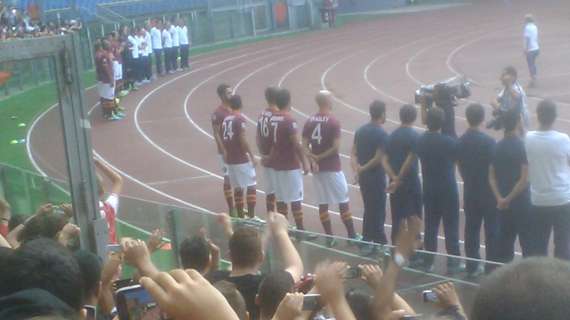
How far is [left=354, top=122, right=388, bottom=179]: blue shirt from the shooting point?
10.3 meters

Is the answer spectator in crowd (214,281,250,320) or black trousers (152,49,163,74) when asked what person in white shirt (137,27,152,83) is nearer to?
black trousers (152,49,163,74)

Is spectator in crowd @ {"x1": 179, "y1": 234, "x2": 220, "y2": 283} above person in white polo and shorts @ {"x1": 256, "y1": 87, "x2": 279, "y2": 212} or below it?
above

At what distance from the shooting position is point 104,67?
2234 centimetres

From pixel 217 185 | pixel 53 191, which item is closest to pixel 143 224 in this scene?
pixel 53 191

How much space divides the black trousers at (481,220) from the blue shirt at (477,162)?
65 mm

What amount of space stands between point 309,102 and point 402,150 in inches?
501

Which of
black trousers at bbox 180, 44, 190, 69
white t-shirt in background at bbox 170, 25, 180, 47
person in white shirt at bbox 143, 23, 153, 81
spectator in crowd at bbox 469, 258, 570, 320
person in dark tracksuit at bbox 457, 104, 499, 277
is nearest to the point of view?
spectator in crowd at bbox 469, 258, 570, 320

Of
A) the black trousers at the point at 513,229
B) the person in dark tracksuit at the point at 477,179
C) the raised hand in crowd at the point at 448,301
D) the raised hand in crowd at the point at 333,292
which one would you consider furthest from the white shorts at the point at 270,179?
the raised hand in crowd at the point at 333,292

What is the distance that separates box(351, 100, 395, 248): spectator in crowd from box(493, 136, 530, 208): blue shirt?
162 cm

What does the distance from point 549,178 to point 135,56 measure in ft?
67.8

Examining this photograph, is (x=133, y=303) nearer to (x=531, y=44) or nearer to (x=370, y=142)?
(x=370, y=142)

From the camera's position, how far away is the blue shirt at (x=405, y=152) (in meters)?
10.0

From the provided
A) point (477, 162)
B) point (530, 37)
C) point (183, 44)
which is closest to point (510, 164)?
point (477, 162)

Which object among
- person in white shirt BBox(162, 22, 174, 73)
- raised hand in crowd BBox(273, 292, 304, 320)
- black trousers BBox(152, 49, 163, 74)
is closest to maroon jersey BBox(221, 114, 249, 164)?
raised hand in crowd BBox(273, 292, 304, 320)
